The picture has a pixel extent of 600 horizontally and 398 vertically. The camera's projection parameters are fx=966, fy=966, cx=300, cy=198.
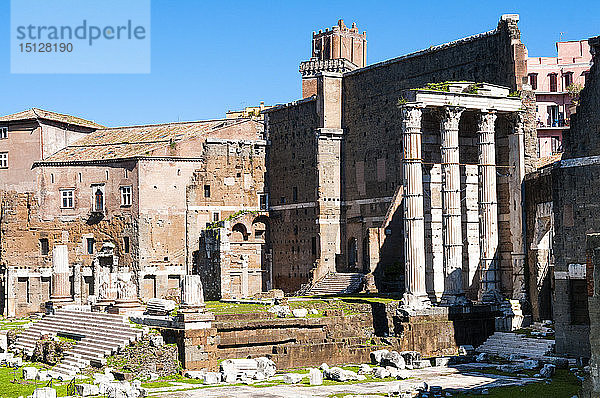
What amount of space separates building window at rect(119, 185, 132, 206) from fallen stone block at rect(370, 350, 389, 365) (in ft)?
84.0

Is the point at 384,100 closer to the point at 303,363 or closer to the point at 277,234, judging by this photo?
the point at 277,234

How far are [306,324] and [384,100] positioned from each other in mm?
18598

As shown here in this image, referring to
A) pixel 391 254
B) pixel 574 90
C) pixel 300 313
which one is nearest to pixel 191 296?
pixel 300 313

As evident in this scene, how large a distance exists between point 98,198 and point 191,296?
87.3ft

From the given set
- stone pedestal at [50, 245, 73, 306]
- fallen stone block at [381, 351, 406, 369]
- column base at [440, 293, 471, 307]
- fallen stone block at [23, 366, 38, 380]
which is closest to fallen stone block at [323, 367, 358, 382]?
fallen stone block at [381, 351, 406, 369]

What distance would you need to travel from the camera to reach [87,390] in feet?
82.4

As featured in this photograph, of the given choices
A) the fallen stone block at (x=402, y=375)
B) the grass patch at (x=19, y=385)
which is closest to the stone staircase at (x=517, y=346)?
the fallen stone block at (x=402, y=375)

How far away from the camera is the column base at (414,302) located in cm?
3481

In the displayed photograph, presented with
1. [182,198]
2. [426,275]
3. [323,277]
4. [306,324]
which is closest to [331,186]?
[323,277]

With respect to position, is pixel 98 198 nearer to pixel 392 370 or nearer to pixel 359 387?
pixel 392 370

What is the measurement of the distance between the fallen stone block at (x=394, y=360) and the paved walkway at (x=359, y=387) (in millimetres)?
1637

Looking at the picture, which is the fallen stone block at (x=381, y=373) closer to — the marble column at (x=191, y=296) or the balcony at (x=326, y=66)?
the marble column at (x=191, y=296)

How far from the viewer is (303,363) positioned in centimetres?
3161

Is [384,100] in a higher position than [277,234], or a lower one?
higher
